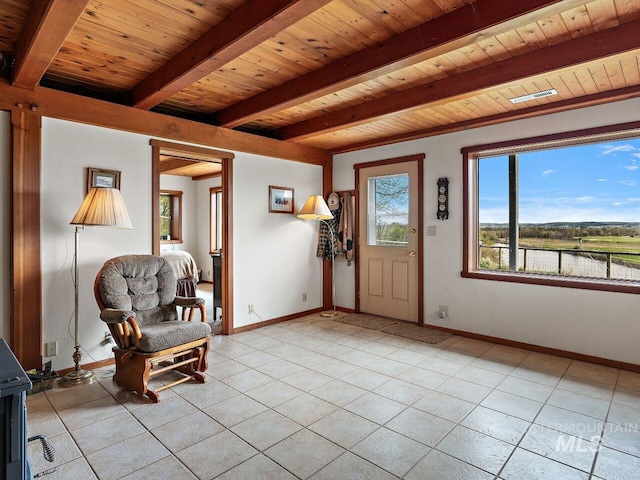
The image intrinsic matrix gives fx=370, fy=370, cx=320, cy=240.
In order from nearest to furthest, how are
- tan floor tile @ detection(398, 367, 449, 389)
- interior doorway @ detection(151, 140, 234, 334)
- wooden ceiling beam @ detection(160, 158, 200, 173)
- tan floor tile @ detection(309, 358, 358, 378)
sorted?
tan floor tile @ detection(398, 367, 449, 389) → tan floor tile @ detection(309, 358, 358, 378) → interior doorway @ detection(151, 140, 234, 334) → wooden ceiling beam @ detection(160, 158, 200, 173)

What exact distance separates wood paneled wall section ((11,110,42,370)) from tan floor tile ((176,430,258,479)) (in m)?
1.85

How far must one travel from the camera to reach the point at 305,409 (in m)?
2.59

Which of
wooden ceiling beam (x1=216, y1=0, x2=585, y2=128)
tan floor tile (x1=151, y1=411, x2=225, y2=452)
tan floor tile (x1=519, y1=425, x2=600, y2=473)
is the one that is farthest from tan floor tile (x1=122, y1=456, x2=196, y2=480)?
wooden ceiling beam (x1=216, y1=0, x2=585, y2=128)

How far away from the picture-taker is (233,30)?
2.24 metres

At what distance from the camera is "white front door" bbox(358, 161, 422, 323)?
4.80 meters

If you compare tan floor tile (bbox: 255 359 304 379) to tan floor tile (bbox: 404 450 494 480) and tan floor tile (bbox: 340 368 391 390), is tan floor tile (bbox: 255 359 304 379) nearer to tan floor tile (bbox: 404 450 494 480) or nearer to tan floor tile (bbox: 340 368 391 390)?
tan floor tile (bbox: 340 368 391 390)

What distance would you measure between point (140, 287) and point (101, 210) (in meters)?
0.71

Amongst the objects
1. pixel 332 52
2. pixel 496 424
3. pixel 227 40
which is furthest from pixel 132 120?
pixel 496 424

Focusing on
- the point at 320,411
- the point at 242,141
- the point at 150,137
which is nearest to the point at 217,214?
the point at 242,141

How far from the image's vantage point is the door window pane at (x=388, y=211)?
4910 mm

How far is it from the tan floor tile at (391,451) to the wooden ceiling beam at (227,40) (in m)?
2.41

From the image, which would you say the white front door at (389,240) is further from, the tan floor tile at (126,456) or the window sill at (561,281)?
the tan floor tile at (126,456)

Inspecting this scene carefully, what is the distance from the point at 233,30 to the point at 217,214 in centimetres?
643

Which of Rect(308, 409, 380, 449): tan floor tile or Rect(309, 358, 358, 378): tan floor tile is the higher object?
Rect(309, 358, 358, 378): tan floor tile
